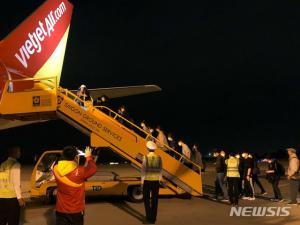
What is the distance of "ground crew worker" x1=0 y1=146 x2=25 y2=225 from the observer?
625 centimetres

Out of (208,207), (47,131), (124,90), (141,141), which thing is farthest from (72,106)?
(47,131)

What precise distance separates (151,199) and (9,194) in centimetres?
316

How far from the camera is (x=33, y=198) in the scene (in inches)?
503

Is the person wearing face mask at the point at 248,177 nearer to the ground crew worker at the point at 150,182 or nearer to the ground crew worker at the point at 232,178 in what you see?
the ground crew worker at the point at 232,178

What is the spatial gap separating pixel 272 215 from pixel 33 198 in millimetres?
7108

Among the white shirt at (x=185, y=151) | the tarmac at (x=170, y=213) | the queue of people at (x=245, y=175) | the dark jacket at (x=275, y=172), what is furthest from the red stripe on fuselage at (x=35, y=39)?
the dark jacket at (x=275, y=172)

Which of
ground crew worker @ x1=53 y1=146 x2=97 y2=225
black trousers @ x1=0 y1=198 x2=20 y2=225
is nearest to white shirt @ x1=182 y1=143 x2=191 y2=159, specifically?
black trousers @ x1=0 y1=198 x2=20 y2=225

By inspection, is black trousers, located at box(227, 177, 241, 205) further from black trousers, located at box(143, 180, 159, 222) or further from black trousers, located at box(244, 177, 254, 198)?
black trousers, located at box(143, 180, 159, 222)

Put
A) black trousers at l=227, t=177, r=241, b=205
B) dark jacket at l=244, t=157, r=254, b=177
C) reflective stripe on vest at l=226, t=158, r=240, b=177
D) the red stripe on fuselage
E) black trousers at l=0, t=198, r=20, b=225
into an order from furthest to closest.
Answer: the red stripe on fuselage < dark jacket at l=244, t=157, r=254, b=177 < reflective stripe on vest at l=226, t=158, r=240, b=177 < black trousers at l=227, t=177, r=241, b=205 < black trousers at l=0, t=198, r=20, b=225

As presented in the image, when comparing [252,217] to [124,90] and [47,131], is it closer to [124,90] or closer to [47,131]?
[124,90]

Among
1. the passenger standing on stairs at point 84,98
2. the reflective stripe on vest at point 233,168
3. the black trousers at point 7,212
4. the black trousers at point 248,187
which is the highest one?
the passenger standing on stairs at point 84,98
